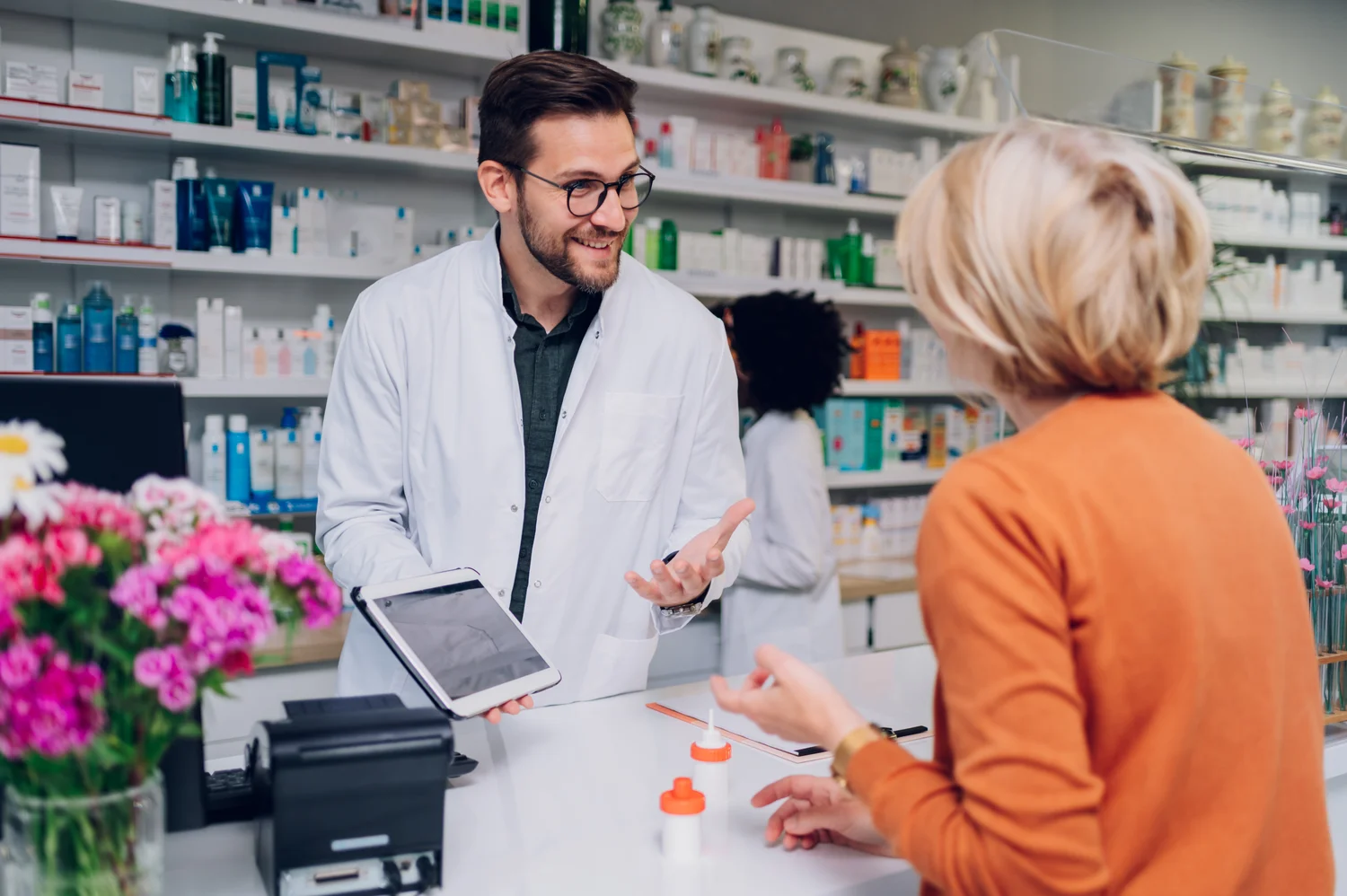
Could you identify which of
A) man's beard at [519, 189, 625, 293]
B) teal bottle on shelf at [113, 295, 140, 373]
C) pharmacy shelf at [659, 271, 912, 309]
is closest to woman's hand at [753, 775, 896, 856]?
man's beard at [519, 189, 625, 293]

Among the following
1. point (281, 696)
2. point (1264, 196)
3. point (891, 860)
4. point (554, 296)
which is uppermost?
point (1264, 196)

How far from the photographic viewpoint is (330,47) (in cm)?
340

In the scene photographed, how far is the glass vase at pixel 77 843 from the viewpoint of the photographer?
0.84m

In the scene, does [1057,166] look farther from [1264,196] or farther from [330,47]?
[330,47]

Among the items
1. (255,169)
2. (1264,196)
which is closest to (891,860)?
(1264,196)

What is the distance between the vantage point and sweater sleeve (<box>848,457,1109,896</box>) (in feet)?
2.69

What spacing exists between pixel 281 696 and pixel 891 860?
232cm

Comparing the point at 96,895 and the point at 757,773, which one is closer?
the point at 96,895

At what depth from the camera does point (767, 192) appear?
4.16 meters

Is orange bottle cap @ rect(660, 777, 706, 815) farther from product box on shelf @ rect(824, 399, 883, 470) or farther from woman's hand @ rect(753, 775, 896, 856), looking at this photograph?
product box on shelf @ rect(824, 399, 883, 470)

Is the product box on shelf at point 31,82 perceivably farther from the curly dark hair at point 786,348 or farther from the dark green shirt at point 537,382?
the curly dark hair at point 786,348

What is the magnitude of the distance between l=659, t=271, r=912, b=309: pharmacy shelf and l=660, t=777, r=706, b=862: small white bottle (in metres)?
2.69

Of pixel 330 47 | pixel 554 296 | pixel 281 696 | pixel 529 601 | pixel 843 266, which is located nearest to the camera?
pixel 529 601

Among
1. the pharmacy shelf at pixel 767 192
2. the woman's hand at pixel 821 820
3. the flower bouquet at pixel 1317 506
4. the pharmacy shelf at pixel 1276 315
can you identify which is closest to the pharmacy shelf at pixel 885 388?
the pharmacy shelf at pixel 767 192
